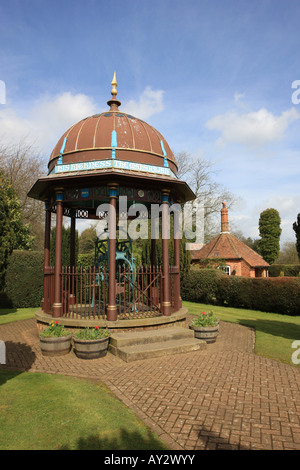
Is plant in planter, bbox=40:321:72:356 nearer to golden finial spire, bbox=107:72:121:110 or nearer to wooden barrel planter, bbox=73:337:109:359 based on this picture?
wooden barrel planter, bbox=73:337:109:359

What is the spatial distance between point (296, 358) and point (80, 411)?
19.2ft

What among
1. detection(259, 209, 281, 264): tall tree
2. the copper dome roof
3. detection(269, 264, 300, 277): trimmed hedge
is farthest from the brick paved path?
detection(259, 209, 281, 264): tall tree

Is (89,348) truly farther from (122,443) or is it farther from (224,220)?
(224,220)

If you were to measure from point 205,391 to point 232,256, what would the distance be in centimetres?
2429

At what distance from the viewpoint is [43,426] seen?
14.1 feet

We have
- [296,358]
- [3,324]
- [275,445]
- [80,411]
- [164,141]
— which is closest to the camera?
[275,445]

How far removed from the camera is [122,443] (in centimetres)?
389

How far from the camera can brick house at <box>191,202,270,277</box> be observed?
28844 millimetres

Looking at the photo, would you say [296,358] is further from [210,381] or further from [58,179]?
[58,179]

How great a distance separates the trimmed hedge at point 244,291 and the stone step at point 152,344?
30.6 feet

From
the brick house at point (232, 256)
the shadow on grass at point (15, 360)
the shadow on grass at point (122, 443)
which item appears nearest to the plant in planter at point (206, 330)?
the shadow on grass at point (15, 360)

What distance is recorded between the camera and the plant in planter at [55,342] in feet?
26.0

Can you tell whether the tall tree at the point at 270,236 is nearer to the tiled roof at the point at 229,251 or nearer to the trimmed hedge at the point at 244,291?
the tiled roof at the point at 229,251
